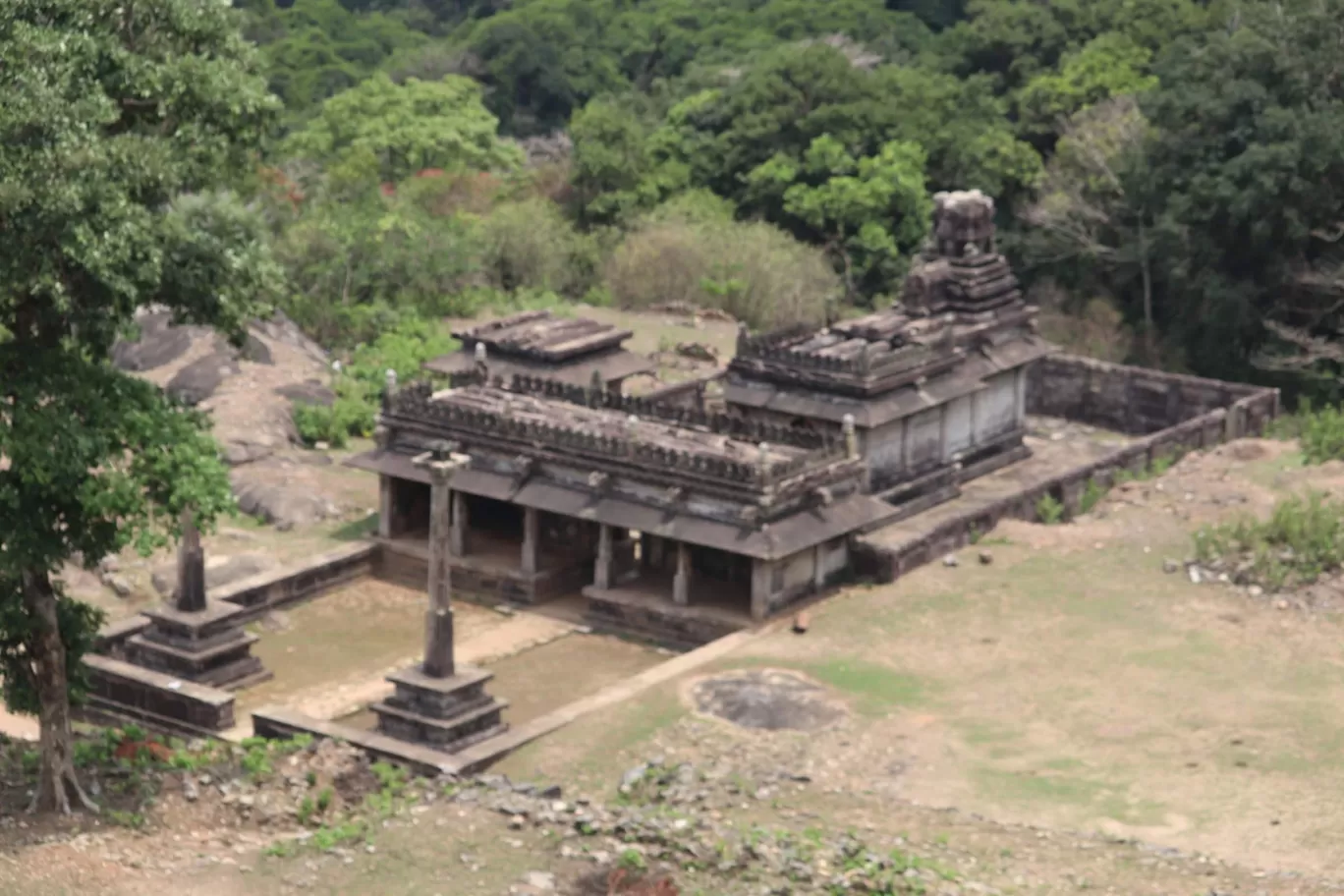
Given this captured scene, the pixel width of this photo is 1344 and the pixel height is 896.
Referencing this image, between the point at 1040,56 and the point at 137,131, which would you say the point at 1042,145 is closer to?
the point at 1040,56

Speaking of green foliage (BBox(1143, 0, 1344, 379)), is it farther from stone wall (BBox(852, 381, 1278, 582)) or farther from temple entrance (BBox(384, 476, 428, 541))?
temple entrance (BBox(384, 476, 428, 541))

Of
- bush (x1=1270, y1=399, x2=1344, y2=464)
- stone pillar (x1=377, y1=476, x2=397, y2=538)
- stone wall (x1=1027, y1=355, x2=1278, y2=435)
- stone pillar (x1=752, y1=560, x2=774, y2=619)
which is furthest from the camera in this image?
stone wall (x1=1027, y1=355, x2=1278, y2=435)

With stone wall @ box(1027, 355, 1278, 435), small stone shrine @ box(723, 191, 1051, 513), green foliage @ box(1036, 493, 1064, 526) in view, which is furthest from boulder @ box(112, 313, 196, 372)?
stone wall @ box(1027, 355, 1278, 435)

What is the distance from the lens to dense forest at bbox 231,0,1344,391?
5531cm

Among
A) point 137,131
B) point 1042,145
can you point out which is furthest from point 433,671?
point 1042,145

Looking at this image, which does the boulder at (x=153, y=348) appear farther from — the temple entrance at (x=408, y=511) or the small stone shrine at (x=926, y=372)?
the small stone shrine at (x=926, y=372)

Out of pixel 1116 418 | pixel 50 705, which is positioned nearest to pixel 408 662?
pixel 50 705

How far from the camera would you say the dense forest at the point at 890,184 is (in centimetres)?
5531

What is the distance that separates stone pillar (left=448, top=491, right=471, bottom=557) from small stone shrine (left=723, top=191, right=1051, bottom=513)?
19.7 ft

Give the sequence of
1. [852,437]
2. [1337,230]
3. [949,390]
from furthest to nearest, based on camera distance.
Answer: [1337,230] → [949,390] → [852,437]

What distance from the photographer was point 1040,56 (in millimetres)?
76562

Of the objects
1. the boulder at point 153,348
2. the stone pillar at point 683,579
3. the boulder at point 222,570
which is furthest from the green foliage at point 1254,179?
the boulder at point 222,570

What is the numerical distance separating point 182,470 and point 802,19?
A: 72024 mm

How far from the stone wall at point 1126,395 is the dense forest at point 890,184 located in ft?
8.42
